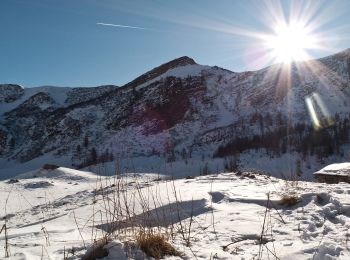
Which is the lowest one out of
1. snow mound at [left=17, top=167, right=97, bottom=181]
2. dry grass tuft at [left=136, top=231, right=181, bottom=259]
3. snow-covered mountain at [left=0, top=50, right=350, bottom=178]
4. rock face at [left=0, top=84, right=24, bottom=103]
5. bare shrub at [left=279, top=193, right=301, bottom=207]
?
dry grass tuft at [left=136, top=231, right=181, bottom=259]

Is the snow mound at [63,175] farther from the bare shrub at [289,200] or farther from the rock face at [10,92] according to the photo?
the rock face at [10,92]

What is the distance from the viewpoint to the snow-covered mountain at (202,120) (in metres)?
34.1

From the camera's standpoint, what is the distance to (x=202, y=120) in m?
45.0

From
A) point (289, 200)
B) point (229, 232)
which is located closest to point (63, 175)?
point (289, 200)

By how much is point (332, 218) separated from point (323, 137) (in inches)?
1188

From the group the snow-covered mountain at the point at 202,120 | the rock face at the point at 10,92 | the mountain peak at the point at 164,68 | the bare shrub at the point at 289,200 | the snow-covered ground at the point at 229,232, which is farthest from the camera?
the rock face at the point at 10,92

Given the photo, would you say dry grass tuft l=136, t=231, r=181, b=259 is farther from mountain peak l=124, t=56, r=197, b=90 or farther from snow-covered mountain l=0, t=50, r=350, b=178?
mountain peak l=124, t=56, r=197, b=90

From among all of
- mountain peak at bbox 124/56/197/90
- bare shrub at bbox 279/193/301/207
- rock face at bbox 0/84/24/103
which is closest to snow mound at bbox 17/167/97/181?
bare shrub at bbox 279/193/301/207

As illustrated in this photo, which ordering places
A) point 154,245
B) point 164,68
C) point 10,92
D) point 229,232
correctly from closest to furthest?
point 154,245, point 229,232, point 164,68, point 10,92

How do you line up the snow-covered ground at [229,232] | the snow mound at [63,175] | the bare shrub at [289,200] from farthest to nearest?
the snow mound at [63,175] < the bare shrub at [289,200] < the snow-covered ground at [229,232]

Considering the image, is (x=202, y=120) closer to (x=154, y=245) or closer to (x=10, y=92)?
(x=154, y=245)

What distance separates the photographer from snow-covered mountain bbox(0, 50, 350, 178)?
34.1 meters

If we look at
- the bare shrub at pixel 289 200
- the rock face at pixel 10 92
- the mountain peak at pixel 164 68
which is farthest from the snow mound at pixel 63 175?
the rock face at pixel 10 92

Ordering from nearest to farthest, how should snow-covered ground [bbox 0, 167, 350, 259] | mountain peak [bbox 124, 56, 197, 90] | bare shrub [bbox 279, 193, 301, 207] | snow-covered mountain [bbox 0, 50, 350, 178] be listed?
1. snow-covered ground [bbox 0, 167, 350, 259]
2. bare shrub [bbox 279, 193, 301, 207]
3. snow-covered mountain [bbox 0, 50, 350, 178]
4. mountain peak [bbox 124, 56, 197, 90]
